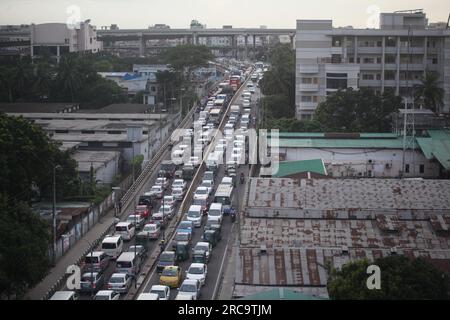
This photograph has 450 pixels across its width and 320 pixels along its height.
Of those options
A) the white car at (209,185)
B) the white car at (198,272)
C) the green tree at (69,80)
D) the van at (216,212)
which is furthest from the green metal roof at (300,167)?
the green tree at (69,80)

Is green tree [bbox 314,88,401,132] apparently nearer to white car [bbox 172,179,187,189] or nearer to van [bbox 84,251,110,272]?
white car [bbox 172,179,187,189]

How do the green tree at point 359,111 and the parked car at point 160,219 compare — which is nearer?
the parked car at point 160,219

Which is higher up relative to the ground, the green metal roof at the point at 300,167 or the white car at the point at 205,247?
the green metal roof at the point at 300,167

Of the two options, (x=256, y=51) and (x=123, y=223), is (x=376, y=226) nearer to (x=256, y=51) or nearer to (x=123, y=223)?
(x=123, y=223)

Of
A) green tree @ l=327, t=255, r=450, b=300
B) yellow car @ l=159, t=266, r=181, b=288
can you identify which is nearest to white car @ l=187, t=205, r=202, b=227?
yellow car @ l=159, t=266, r=181, b=288

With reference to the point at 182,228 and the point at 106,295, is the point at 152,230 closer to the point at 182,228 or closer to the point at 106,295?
the point at 182,228

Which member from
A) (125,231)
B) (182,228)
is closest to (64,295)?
(125,231)

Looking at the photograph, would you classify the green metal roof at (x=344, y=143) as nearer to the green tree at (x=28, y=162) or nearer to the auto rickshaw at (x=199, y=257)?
the green tree at (x=28, y=162)

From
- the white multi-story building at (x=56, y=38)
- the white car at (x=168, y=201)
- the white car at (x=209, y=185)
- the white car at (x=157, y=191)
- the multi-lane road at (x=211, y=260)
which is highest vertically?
the white multi-story building at (x=56, y=38)
